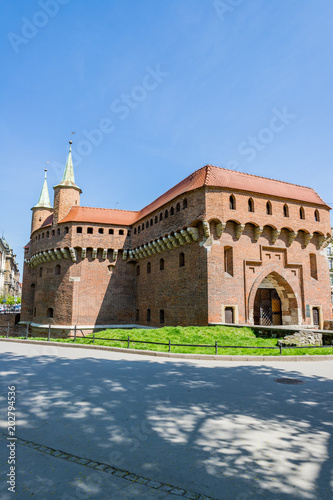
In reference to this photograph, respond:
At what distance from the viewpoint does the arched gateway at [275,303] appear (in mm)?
23797

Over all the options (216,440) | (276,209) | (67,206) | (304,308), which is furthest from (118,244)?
(216,440)

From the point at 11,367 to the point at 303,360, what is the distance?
964cm

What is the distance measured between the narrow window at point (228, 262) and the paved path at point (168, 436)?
12923 mm

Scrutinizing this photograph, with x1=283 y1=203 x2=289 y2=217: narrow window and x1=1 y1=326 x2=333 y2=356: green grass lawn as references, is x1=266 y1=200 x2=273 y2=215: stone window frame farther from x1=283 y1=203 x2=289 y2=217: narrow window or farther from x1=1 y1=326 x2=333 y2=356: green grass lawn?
x1=1 y1=326 x2=333 y2=356: green grass lawn

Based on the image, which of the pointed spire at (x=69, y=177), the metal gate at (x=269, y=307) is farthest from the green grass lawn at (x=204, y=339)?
the pointed spire at (x=69, y=177)

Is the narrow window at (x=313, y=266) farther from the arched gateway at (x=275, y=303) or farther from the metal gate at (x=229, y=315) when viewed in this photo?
the metal gate at (x=229, y=315)

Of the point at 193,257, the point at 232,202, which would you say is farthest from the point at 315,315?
the point at 232,202

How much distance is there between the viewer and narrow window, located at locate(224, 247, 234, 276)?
21547 millimetres

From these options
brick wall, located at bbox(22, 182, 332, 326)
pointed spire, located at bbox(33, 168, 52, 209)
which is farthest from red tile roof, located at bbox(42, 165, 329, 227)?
pointed spire, located at bbox(33, 168, 52, 209)

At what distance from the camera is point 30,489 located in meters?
3.35

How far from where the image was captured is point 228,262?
864 inches

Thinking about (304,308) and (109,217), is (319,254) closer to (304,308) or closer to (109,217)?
(304,308)

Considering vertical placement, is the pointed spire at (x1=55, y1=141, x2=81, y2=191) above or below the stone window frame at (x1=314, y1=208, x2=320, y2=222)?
above

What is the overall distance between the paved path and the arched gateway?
1571cm
